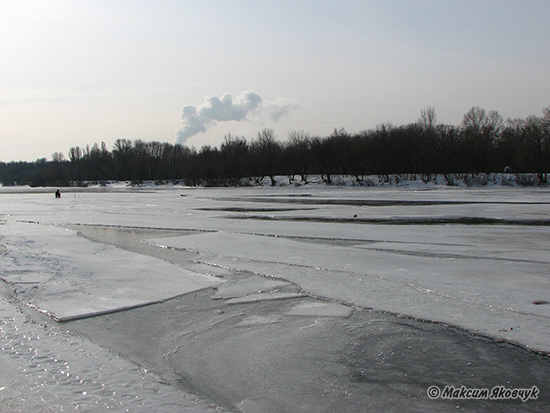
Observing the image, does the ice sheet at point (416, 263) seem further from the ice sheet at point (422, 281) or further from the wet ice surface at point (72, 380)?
the wet ice surface at point (72, 380)

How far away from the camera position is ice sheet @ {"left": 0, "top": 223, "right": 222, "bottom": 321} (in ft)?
20.9

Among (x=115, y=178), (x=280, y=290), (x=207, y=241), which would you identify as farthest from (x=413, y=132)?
(x=115, y=178)

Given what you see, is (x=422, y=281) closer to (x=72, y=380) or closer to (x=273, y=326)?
(x=273, y=326)

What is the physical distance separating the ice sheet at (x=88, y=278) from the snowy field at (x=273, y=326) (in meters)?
0.04

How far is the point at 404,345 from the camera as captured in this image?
15.2 feet

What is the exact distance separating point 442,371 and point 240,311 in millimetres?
2702

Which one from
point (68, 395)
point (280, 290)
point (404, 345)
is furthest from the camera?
point (280, 290)

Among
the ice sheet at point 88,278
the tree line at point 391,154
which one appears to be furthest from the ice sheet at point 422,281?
the tree line at point 391,154

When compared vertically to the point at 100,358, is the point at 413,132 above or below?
above

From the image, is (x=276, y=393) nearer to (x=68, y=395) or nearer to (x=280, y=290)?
(x=68, y=395)

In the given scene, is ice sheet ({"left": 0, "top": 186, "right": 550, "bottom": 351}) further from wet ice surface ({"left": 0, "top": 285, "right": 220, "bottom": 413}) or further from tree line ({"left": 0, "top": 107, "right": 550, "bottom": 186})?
tree line ({"left": 0, "top": 107, "right": 550, "bottom": 186})

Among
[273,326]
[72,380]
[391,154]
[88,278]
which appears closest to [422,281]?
[273,326]

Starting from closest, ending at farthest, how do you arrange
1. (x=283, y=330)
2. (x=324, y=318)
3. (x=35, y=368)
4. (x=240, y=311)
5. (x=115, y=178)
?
(x=35, y=368), (x=283, y=330), (x=324, y=318), (x=240, y=311), (x=115, y=178)

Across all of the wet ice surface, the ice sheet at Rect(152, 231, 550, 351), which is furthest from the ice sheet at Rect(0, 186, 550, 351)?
the wet ice surface
